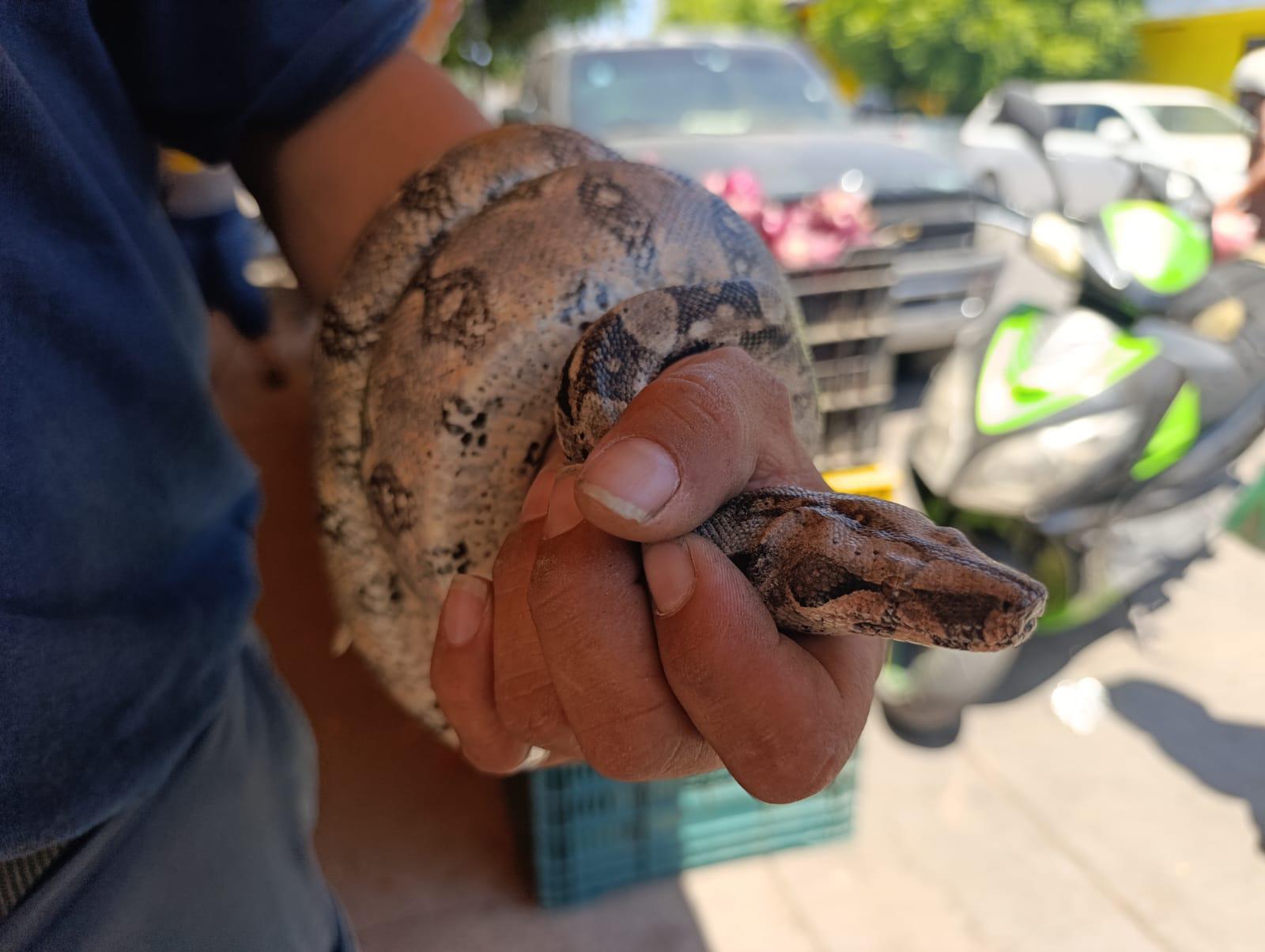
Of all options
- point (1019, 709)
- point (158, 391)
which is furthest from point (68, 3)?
point (1019, 709)

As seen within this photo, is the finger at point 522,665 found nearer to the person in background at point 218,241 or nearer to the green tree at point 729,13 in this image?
the person in background at point 218,241

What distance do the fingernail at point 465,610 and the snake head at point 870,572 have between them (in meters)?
0.27

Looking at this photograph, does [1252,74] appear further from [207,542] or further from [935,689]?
[207,542]

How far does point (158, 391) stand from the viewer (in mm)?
1141

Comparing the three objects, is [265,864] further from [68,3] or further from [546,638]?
[68,3]

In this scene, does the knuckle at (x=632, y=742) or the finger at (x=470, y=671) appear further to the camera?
the finger at (x=470, y=671)

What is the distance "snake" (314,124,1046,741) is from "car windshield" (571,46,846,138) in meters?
4.06

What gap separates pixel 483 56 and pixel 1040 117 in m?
13.2

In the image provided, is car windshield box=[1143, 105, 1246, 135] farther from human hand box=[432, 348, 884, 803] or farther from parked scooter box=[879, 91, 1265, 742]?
human hand box=[432, 348, 884, 803]

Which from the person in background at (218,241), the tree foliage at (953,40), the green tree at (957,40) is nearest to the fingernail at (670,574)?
the person in background at (218,241)

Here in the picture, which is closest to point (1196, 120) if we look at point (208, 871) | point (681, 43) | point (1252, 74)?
point (1252, 74)

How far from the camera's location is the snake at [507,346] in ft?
3.39

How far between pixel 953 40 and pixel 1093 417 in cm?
1596

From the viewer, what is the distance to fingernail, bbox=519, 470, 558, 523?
0.98 meters
